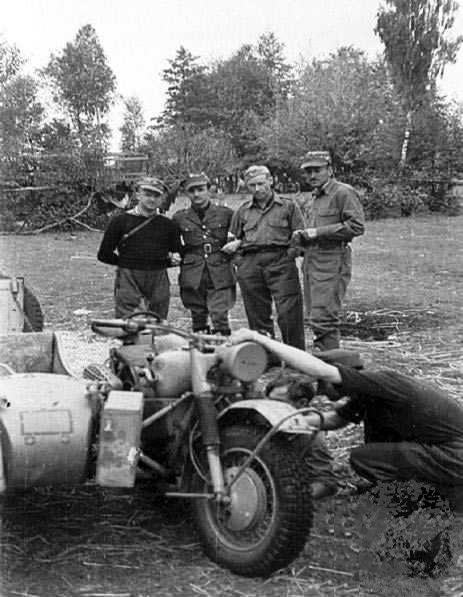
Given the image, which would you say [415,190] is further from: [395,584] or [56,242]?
[395,584]

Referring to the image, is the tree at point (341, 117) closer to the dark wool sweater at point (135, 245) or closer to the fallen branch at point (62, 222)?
the fallen branch at point (62, 222)

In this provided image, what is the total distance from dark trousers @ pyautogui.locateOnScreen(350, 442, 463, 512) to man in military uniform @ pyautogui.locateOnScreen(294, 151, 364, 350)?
7.40 feet

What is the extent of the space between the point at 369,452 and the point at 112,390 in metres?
1.17

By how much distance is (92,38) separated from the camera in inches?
1415

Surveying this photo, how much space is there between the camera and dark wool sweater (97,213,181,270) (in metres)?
6.45

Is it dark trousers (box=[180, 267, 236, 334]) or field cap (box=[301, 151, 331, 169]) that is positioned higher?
field cap (box=[301, 151, 331, 169])

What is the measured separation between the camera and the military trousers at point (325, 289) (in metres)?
6.26

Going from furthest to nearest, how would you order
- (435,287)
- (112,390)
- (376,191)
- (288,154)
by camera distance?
(288,154)
(376,191)
(435,287)
(112,390)

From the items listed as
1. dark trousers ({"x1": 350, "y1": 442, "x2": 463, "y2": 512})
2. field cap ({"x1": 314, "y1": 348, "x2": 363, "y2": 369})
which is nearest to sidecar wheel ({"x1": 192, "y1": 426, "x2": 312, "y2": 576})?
field cap ({"x1": 314, "y1": 348, "x2": 363, "y2": 369})

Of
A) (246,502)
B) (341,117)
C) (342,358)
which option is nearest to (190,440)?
(246,502)

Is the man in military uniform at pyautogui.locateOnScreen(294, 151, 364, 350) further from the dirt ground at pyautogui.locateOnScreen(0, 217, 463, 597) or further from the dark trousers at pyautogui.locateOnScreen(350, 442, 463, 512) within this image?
the dark trousers at pyautogui.locateOnScreen(350, 442, 463, 512)

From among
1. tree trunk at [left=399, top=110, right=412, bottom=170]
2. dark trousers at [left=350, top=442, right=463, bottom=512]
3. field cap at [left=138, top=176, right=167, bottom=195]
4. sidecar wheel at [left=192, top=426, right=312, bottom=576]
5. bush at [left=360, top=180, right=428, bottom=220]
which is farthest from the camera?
tree trunk at [left=399, top=110, right=412, bottom=170]

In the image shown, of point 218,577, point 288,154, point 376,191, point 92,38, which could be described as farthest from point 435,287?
point 92,38

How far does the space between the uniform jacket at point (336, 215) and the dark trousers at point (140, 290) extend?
45.9 inches
